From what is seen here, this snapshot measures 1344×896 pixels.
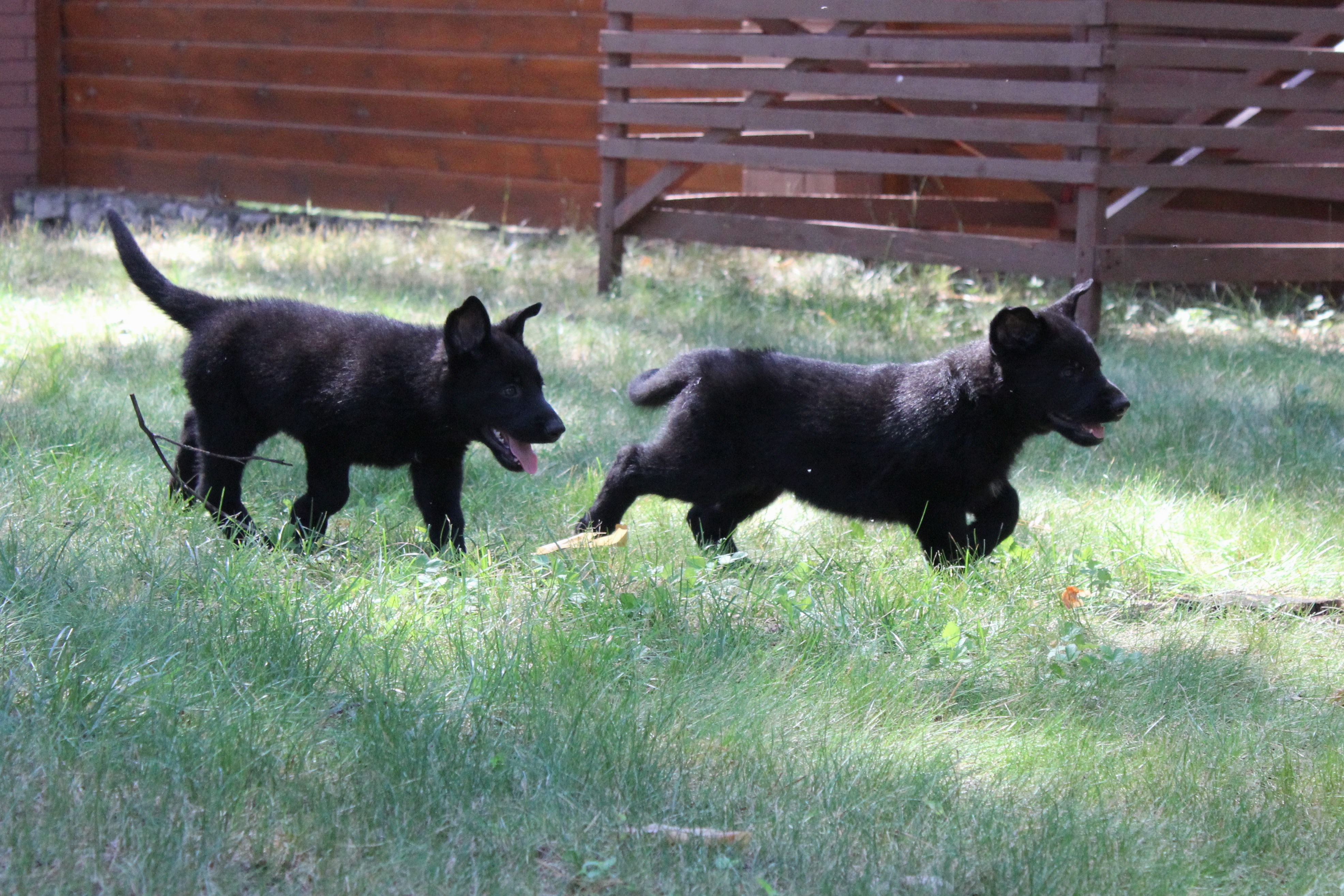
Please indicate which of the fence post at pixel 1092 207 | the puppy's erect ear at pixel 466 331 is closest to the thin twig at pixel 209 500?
the puppy's erect ear at pixel 466 331

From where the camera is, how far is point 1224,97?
27.3 ft

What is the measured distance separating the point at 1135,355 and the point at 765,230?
8.55 ft

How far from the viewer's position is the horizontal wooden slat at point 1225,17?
7770 millimetres

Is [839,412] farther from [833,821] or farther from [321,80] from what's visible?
[321,80]

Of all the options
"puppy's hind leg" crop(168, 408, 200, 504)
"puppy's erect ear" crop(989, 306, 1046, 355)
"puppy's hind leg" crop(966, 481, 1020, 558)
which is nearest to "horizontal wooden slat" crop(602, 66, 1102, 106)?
"puppy's erect ear" crop(989, 306, 1046, 355)

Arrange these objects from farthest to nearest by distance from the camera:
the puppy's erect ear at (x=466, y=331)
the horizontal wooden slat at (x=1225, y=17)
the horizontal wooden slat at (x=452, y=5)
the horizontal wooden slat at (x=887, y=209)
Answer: the horizontal wooden slat at (x=452, y=5), the horizontal wooden slat at (x=887, y=209), the horizontal wooden slat at (x=1225, y=17), the puppy's erect ear at (x=466, y=331)

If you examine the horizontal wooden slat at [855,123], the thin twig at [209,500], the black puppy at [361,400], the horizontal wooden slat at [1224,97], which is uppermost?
the horizontal wooden slat at [1224,97]

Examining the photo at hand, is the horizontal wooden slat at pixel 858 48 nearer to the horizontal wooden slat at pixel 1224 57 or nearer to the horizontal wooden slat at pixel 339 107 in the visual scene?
the horizontal wooden slat at pixel 1224 57

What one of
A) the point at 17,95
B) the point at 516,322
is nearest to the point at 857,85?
the point at 516,322

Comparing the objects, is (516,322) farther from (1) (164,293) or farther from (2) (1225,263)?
(2) (1225,263)

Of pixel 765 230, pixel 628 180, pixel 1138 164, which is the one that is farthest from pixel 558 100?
pixel 1138 164

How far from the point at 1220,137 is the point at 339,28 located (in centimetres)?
803

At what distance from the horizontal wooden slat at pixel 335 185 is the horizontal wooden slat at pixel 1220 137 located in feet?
16.3

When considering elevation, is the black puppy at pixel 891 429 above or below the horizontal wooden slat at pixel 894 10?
below
